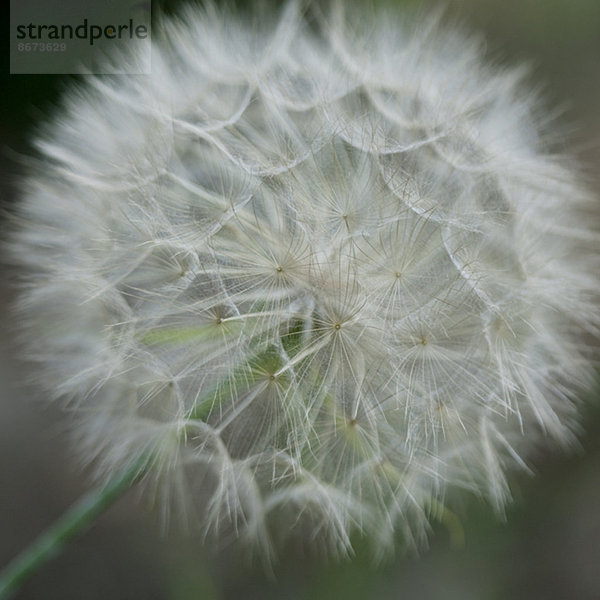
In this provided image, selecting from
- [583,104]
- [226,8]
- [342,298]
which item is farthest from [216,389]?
[583,104]

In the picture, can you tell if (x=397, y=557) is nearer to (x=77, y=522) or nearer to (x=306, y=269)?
(x=77, y=522)

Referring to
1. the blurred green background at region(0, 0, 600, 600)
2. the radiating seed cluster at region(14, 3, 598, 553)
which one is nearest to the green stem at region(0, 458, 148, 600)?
the radiating seed cluster at region(14, 3, 598, 553)

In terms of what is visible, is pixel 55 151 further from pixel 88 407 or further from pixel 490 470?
pixel 490 470

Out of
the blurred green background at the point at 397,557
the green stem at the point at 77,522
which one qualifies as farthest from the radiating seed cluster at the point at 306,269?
the blurred green background at the point at 397,557

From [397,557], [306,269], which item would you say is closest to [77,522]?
[306,269]

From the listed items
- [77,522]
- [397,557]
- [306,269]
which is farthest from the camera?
[397,557]

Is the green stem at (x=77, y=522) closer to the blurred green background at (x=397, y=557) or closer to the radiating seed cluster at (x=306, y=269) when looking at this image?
the radiating seed cluster at (x=306, y=269)
